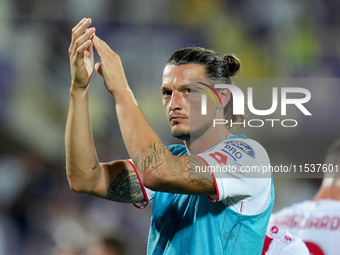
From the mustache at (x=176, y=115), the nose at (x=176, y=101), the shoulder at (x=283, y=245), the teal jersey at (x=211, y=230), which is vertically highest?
the nose at (x=176, y=101)

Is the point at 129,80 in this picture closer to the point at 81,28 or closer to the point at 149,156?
the point at 81,28

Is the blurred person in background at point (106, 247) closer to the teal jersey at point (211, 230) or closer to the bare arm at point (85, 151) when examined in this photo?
the bare arm at point (85, 151)

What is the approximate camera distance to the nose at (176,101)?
242 centimetres

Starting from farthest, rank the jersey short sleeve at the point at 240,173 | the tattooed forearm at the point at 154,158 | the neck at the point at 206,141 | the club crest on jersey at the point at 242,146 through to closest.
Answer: the neck at the point at 206,141, the club crest on jersey at the point at 242,146, the jersey short sleeve at the point at 240,173, the tattooed forearm at the point at 154,158

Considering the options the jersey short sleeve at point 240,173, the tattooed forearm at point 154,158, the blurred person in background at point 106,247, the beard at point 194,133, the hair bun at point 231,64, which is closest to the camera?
the tattooed forearm at point 154,158

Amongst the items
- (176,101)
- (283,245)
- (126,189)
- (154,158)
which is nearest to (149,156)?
(154,158)

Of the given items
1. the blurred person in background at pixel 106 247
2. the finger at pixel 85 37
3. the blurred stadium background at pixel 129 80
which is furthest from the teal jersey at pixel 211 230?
the blurred stadium background at pixel 129 80

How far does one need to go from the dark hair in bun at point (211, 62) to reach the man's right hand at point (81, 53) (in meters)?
0.53

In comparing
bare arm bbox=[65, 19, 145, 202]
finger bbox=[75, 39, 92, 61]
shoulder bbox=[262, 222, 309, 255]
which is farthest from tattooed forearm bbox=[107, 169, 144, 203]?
shoulder bbox=[262, 222, 309, 255]

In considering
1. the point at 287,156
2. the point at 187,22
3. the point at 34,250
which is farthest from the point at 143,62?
the point at 34,250

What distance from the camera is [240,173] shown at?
216 cm

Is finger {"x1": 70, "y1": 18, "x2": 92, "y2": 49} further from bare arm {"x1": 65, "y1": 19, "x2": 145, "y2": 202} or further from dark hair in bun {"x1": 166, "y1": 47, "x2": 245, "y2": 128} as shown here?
dark hair in bun {"x1": 166, "y1": 47, "x2": 245, "y2": 128}

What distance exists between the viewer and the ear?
265cm

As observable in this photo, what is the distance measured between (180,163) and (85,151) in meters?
0.55
